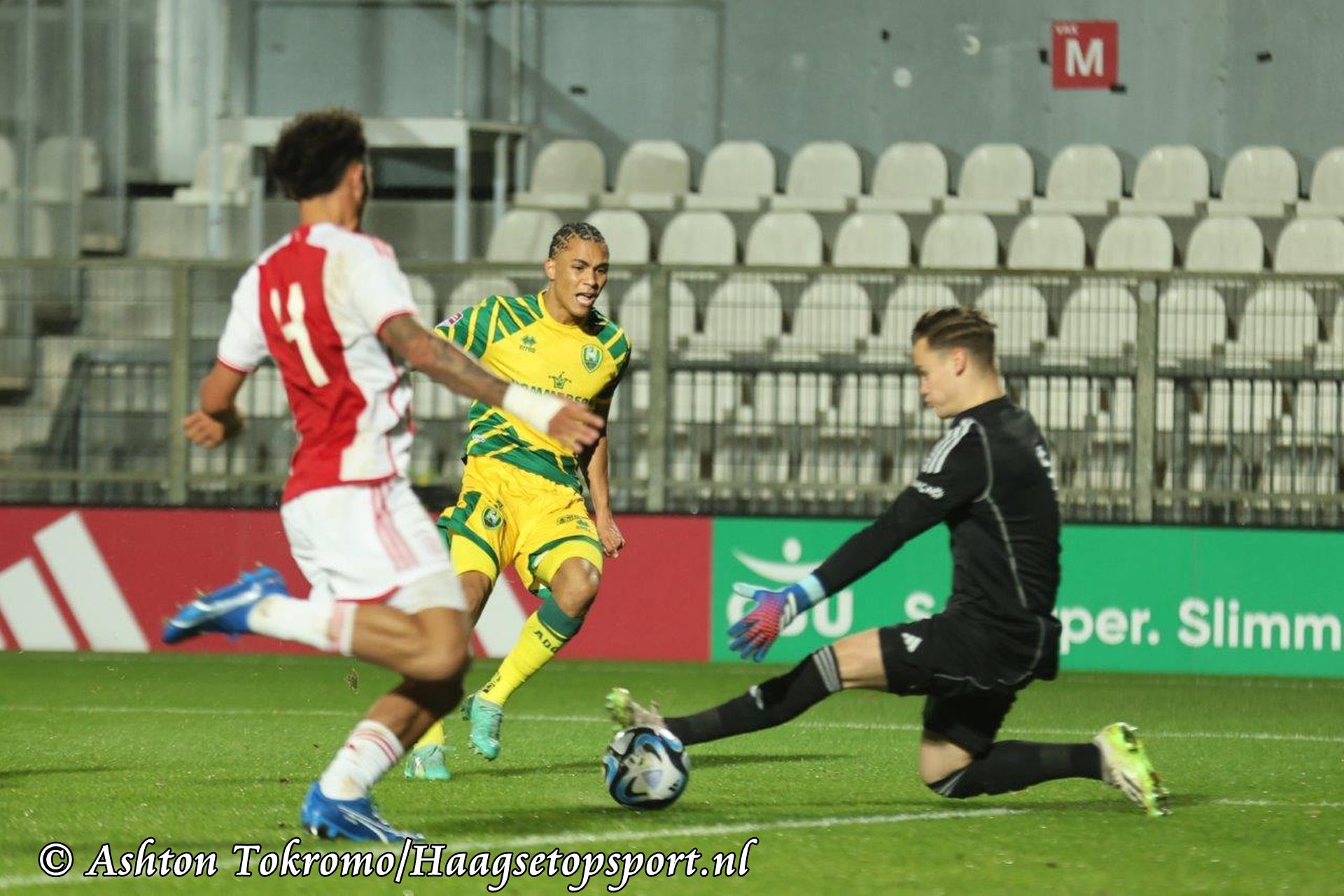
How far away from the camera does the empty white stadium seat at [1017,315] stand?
13.6 metres

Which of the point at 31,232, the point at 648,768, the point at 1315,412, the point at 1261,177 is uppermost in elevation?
the point at 1261,177

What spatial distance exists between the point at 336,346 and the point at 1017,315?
888 cm

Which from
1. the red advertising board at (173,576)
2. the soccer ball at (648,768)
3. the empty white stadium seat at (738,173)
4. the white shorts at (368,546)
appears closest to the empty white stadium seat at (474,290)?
the red advertising board at (173,576)

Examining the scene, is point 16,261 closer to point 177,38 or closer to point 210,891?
point 177,38

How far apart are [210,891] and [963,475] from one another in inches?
95.8

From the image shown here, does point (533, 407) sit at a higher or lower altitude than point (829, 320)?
lower

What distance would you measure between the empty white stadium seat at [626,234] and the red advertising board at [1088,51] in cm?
415

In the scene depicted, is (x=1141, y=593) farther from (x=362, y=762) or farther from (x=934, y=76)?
(x=362, y=762)

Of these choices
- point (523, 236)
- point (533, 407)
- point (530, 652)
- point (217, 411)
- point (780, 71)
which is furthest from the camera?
point (780, 71)

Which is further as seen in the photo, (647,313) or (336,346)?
(647,313)

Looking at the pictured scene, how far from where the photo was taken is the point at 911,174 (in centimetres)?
1741

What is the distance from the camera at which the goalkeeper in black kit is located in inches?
240

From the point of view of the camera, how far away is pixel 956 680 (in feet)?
20.3

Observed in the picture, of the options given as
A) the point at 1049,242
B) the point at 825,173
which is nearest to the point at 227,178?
the point at 825,173
